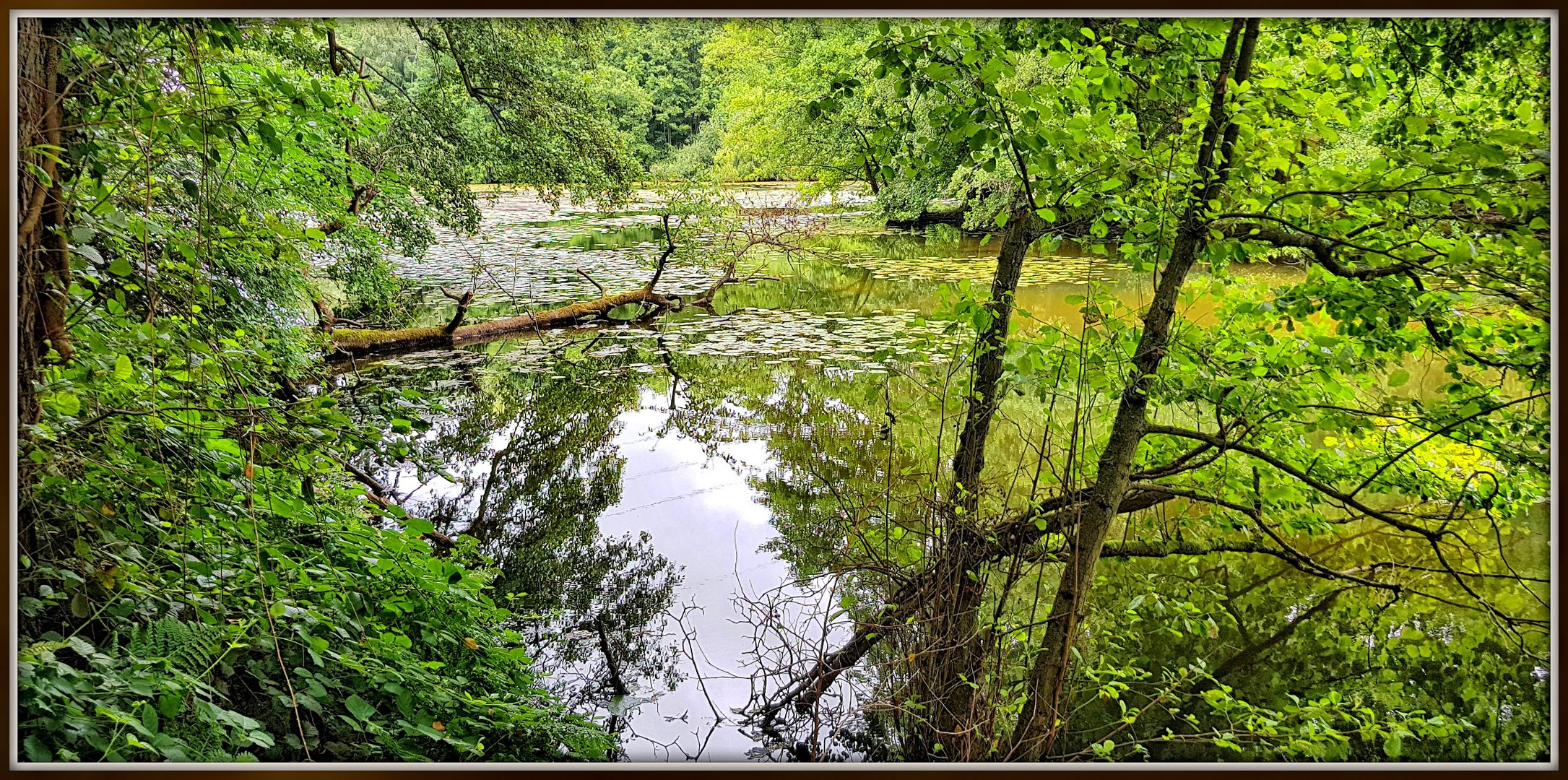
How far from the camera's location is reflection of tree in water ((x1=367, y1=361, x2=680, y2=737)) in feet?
9.47

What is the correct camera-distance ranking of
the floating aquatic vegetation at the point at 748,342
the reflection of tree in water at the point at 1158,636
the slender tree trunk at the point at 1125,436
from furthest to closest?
the floating aquatic vegetation at the point at 748,342
the reflection of tree in water at the point at 1158,636
the slender tree trunk at the point at 1125,436

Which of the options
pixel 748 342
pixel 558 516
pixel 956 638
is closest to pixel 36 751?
pixel 956 638

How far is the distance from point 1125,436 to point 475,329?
5.30 meters

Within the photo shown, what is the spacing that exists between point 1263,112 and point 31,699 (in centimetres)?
231

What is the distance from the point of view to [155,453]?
157 cm

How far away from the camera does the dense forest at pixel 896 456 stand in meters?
1.36

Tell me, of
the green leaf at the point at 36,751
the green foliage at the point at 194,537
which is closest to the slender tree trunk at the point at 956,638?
the green foliage at the point at 194,537

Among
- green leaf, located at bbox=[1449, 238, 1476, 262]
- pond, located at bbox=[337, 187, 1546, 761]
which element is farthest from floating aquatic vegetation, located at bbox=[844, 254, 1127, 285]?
green leaf, located at bbox=[1449, 238, 1476, 262]

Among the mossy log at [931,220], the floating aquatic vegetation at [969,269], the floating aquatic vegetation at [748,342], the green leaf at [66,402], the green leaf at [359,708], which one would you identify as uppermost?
the mossy log at [931,220]

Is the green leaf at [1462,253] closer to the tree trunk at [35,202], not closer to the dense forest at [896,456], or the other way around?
the dense forest at [896,456]

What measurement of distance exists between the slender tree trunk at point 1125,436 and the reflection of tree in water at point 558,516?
130 centimetres

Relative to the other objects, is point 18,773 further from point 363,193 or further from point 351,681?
point 363,193

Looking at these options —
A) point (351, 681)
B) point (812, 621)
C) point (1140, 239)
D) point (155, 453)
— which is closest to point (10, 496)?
point (155, 453)

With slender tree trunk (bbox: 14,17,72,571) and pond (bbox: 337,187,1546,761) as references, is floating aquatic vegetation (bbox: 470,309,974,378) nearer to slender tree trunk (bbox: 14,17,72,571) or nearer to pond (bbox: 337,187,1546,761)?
pond (bbox: 337,187,1546,761)
